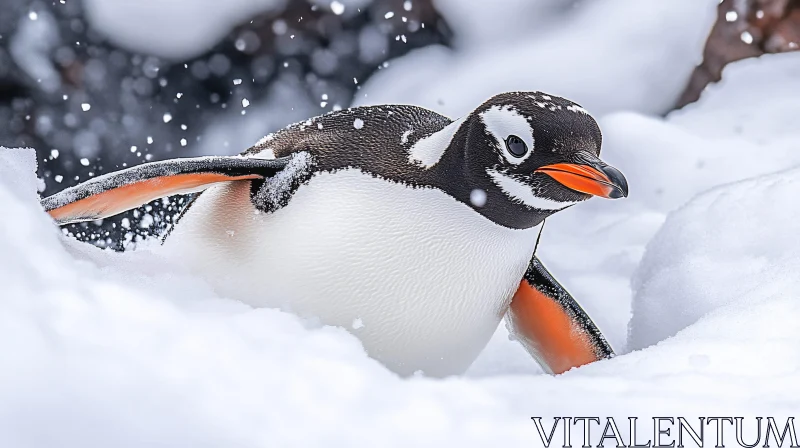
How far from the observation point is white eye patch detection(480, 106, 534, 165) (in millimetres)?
1104

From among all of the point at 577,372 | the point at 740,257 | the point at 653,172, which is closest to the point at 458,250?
the point at 577,372

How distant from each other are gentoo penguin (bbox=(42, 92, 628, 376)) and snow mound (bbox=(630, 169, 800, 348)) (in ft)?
1.14

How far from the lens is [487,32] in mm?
3123

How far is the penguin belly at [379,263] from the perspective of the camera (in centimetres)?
118

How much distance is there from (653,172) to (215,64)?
5.29 ft

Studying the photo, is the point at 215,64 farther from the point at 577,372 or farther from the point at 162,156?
the point at 577,372

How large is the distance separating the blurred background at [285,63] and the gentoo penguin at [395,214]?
1.67 m

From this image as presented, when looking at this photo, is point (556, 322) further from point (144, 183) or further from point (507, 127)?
point (144, 183)

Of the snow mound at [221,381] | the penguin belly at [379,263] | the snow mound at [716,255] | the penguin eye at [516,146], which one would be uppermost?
the snow mound at [716,255]

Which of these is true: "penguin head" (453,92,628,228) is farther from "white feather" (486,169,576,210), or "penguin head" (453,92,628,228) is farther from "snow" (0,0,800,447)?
"snow" (0,0,800,447)

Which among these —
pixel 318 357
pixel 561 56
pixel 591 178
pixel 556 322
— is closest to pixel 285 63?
pixel 561 56

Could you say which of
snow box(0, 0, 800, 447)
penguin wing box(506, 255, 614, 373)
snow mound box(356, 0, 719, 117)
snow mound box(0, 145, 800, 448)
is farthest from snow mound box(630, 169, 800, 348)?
snow mound box(356, 0, 719, 117)

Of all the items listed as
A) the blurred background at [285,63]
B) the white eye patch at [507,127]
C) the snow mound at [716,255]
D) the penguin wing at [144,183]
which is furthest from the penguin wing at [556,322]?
the blurred background at [285,63]

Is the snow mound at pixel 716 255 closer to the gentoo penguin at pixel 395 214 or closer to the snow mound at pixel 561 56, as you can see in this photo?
the gentoo penguin at pixel 395 214
